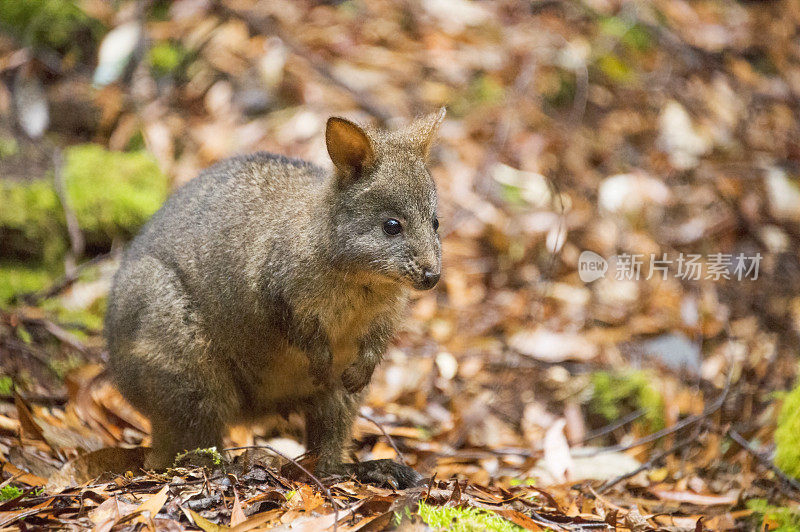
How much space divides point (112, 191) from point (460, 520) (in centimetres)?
507

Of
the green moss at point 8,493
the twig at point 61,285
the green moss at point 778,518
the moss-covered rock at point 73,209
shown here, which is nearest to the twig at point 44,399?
the moss-covered rock at point 73,209

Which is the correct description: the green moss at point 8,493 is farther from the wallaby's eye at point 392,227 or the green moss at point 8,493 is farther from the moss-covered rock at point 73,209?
the moss-covered rock at point 73,209

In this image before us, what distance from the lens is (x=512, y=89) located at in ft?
30.6

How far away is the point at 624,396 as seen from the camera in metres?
6.40

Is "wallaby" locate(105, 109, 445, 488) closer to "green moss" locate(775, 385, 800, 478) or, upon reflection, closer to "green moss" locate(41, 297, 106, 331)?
"green moss" locate(41, 297, 106, 331)

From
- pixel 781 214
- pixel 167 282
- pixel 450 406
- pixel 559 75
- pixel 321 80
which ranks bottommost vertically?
pixel 781 214

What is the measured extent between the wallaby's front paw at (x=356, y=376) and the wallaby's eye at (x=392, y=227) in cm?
79

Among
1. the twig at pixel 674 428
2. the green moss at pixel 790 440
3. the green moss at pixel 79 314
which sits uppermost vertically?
the green moss at pixel 79 314

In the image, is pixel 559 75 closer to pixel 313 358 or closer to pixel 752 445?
pixel 752 445

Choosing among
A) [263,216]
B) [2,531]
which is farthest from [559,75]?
[2,531]

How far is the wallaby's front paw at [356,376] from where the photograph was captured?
4.33 metres

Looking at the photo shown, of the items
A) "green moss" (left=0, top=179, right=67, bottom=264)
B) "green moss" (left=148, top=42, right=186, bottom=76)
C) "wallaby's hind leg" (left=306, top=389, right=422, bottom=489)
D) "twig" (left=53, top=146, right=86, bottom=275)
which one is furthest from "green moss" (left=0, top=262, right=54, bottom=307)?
"wallaby's hind leg" (left=306, top=389, right=422, bottom=489)

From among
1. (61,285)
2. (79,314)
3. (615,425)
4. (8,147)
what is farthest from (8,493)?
(8,147)

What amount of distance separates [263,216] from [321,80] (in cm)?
479
